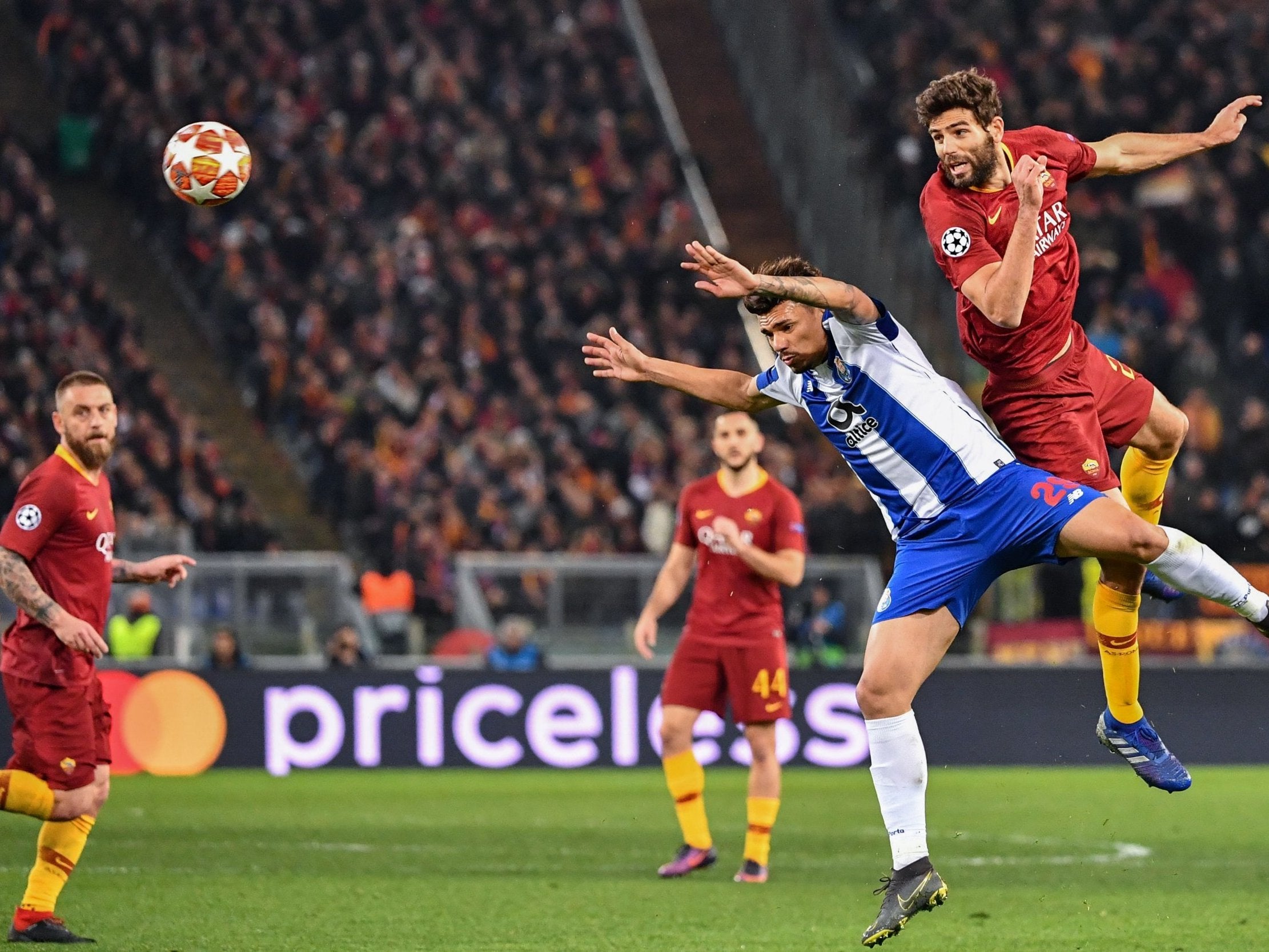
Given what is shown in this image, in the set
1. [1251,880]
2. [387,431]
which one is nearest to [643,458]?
[387,431]

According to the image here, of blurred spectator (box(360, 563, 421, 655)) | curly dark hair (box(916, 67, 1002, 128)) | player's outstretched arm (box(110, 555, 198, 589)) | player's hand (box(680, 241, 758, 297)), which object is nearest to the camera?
player's hand (box(680, 241, 758, 297))

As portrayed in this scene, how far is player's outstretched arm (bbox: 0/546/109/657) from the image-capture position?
7.92m

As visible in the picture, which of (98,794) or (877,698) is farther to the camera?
(98,794)

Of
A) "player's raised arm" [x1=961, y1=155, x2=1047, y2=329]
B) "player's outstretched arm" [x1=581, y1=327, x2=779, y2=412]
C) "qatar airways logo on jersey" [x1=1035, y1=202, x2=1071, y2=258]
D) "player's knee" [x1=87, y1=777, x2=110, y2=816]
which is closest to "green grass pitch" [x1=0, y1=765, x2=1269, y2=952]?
"player's knee" [x1=87, y1=777, x2=110, y2=816]

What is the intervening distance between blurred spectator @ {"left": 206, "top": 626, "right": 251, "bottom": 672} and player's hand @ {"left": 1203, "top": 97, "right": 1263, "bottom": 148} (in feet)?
34.0

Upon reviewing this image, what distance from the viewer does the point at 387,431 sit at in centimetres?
2145

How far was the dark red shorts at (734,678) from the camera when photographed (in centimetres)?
1055

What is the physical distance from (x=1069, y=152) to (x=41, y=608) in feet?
14.5

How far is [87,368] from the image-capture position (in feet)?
66.6

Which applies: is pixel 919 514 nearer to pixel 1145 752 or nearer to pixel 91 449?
pixel 1145 752

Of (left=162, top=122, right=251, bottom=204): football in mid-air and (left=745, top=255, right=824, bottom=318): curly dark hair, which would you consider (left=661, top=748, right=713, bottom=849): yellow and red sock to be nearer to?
(left=162, top=122, right=251, bottom=204): football in mid-air

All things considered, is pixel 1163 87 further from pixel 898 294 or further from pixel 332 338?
pixel 332 338

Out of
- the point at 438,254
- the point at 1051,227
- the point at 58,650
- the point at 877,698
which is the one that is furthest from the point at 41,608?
the point at 438,254

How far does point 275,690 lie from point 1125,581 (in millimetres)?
9603
